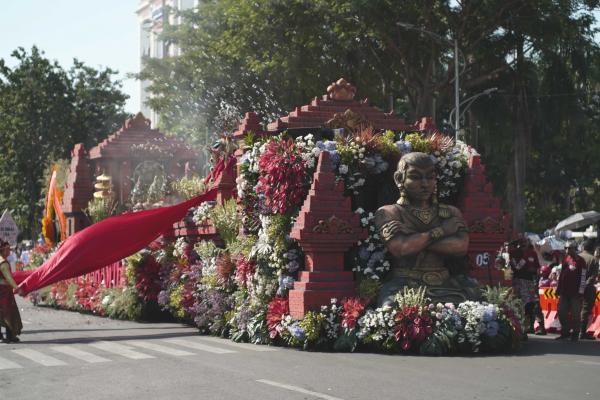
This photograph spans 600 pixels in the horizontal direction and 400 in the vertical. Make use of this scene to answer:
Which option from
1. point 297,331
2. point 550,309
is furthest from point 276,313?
point 550,309

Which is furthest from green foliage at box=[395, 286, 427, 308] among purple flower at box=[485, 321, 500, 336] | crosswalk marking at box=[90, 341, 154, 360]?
crosswalk marking at box=[90, 341, 154, 360]

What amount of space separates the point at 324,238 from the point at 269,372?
10.9 ft

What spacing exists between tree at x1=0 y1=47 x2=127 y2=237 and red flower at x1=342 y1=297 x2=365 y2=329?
3622cm

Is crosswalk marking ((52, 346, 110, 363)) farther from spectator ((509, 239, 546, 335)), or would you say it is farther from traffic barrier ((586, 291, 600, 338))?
traffic barrier ((586, 291, 600, 338))

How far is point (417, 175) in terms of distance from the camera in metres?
14.5

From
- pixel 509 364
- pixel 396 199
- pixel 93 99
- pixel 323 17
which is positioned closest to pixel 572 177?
pixel 323 17

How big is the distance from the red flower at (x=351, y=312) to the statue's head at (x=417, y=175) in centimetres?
182

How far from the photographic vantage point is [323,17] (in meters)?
35.8

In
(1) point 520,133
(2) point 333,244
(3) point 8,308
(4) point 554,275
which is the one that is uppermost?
(1) point 520,133

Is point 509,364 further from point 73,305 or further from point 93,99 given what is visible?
point 93,99

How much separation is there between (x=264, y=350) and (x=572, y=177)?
38.1 m

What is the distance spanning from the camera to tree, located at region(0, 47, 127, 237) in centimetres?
4912

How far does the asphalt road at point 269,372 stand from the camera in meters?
10.1

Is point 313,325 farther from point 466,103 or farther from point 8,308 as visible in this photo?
point 466,103
